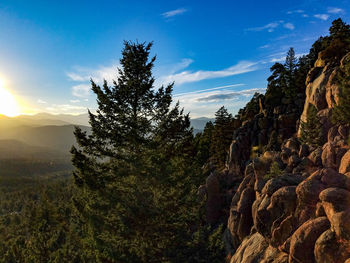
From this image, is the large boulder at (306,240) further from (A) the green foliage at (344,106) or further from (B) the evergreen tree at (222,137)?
(B) the evergreen tree at (222,137)

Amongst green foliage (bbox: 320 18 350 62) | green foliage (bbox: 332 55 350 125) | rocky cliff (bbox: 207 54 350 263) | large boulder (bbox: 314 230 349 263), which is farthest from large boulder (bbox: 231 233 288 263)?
green foliage (bbox: 320 18 350 62)

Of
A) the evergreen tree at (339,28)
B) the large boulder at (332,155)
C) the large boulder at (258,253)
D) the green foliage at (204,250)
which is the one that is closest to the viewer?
the large boulder at (258,253)

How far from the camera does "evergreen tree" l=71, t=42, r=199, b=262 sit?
37.9ft

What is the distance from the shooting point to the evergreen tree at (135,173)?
37.9ft

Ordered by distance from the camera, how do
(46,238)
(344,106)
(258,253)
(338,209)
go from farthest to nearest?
(46,238) < (344,106) < (258,253) < (338,209)

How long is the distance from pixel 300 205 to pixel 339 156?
7903mm

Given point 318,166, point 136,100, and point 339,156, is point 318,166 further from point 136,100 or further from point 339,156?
point 136,100

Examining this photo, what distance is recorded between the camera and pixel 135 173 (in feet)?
40.0

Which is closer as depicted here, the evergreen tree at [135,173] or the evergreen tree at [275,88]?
the evergreen tree at [135,173]

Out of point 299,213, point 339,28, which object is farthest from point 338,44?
point 299,213

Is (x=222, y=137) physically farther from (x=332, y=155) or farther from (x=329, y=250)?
(x=329, y=250)

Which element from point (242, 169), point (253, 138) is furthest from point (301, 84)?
point (242, 169)

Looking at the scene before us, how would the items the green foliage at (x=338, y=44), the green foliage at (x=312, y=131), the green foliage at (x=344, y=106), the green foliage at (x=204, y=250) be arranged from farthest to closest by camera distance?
the green foliage at (x=338, y=44) < the green foliage at (x=312, y=131) < the green foliage at (x=344, y=106) < the green foliage at (x=204, y=250)

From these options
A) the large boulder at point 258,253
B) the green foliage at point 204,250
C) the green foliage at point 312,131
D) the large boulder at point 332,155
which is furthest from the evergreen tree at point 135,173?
the green foliage at point 312,131
